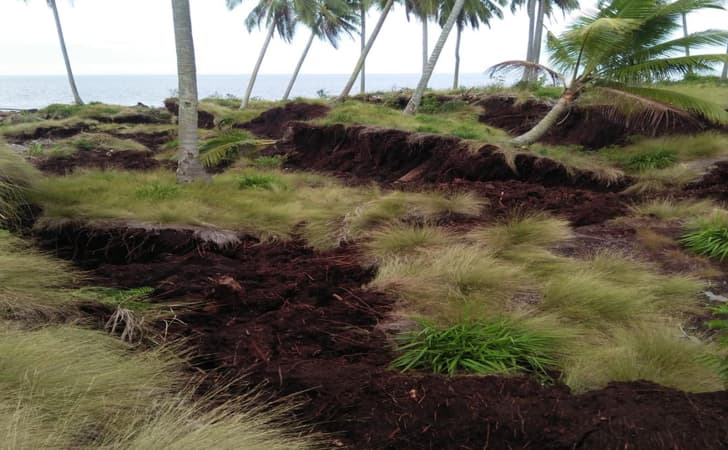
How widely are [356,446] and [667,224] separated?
5252 mm

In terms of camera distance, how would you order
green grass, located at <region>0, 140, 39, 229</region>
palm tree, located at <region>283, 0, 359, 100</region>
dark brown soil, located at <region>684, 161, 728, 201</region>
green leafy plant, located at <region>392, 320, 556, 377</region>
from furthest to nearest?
palm tree, located at <region>283, 0, 359, 100</region>
dark brown soil, located at <region>684, 161, 728, 201</region>
green grass, located at <region>0, 140, 39, 229</region>
green leafy plant, located at <region>392, 320, 556, 377</region>

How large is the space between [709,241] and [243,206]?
17.2ft

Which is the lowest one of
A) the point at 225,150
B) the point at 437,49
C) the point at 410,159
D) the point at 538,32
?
the point at 410,159

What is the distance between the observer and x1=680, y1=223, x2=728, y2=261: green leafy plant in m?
4.69

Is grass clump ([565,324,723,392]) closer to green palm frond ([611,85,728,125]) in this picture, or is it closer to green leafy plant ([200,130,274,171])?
green palm frond ([611,85,728,125])

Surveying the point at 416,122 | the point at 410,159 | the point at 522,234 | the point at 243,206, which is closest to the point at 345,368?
the point at 522,234

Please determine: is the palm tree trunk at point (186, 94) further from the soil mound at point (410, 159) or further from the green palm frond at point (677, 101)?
the green palm frond at point (677, 101)

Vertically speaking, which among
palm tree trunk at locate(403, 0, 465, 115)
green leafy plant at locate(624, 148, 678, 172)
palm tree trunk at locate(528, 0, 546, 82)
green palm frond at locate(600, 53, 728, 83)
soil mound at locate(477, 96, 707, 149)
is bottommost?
green leafy plant at locate(624, 148, 678, 172)

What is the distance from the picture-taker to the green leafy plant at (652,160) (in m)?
8.74

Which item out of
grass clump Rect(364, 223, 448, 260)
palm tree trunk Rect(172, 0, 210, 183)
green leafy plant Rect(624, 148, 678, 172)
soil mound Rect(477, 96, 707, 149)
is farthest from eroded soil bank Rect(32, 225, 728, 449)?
soil mound Rect(477, 96, 707, 149)

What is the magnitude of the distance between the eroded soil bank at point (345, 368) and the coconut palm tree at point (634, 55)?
20.4 ft

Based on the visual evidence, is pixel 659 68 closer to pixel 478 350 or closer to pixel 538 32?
pixel 478 350

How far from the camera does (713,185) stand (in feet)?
24.0

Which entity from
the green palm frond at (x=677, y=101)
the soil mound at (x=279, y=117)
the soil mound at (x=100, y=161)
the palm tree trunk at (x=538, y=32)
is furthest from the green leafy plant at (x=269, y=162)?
the palm tree trunk at (x=538, y=32)
